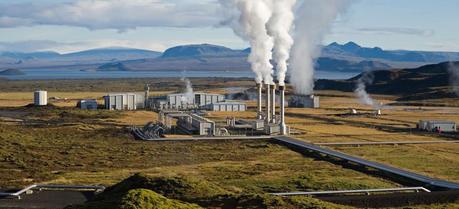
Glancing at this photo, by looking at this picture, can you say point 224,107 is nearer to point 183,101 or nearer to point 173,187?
point 183,101

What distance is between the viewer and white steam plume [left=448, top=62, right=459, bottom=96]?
125 metres

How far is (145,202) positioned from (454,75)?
12876 cm

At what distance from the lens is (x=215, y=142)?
50656 millimetres

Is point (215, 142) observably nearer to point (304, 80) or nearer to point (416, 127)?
point (416, 127)

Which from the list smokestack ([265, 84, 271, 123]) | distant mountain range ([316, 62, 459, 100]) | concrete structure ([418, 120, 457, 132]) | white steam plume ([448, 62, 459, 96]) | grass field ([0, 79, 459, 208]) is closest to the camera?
grass field ([0, 79, 459, 208])

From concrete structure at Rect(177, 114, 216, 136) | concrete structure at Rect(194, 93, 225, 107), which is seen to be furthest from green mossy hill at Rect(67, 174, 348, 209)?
concrete structure at Rect(194, 93, 225, 107)

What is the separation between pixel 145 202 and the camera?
19.0 m

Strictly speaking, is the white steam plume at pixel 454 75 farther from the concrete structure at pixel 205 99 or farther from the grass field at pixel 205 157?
the grass field at pixel 205 157

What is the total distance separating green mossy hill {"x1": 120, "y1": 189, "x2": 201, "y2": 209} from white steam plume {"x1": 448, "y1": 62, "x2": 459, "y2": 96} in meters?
102

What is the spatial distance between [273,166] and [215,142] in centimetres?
1288

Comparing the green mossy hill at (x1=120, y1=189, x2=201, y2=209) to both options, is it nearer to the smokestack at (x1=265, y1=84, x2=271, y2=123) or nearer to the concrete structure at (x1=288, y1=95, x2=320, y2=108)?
the smokestack at (x1=265, y1=84, x2=271, y2=123)

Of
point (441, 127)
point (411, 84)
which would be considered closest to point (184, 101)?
point (441, 127)

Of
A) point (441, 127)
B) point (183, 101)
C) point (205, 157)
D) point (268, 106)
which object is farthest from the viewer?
point (183, 101)

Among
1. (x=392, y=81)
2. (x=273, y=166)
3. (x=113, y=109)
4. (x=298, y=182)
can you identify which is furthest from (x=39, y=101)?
(x=392, y=81)
